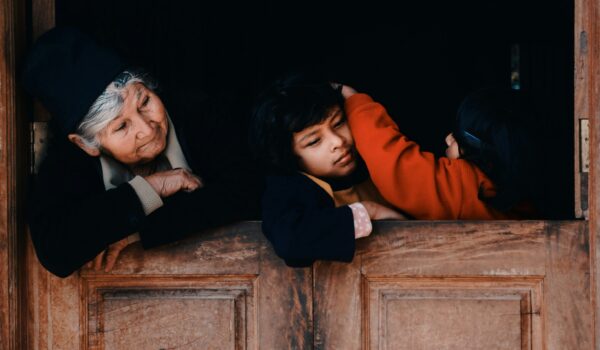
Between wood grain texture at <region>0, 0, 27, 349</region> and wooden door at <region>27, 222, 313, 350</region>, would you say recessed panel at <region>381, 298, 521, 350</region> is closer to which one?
wooden door at <region>27, 222, 313, 350</region>

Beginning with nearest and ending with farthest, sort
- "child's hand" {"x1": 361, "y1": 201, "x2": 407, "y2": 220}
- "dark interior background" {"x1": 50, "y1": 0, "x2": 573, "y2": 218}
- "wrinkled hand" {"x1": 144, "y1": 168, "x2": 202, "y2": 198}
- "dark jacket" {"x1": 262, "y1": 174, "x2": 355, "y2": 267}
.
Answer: "dark jacket" {"x1": 262, "y1": 174, "x2": 355, "y2": 267} → "wrinkled hand" {"x1": 144, "y1": 168, "x2": 202, "y2": 198} → "child's hand" {"x1": 361, "y1": 201, "x2": 407, "y2": 220} → "dark interior background" {"x1": 50, "y1": 0, "x2": 573, "y2": 218}

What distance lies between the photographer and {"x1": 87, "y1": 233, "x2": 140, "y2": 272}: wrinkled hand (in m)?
1.94

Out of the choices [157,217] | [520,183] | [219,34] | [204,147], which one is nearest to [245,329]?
[157,217]

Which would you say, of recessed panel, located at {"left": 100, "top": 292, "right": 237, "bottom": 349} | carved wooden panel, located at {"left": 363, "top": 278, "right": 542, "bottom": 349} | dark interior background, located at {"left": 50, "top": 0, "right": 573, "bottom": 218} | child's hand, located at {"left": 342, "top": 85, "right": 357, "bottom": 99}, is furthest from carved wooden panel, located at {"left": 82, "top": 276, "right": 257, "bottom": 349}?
dark interior background, located at {"left": 50, "top": 0, "right": 573, "bottom": 218}

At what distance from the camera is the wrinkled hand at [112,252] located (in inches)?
76.3

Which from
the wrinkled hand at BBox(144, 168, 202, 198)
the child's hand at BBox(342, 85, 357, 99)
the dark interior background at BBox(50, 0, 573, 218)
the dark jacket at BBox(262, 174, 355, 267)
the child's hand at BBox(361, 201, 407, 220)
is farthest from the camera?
the dark interior background at BBox(50, 0, 573, 218)

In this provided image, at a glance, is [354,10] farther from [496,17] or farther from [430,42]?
[496,17]

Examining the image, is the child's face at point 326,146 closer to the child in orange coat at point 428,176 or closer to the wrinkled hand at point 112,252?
the child in orange coat at point 428,176

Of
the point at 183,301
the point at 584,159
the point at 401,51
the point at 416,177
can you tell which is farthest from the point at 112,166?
the point at 401,51

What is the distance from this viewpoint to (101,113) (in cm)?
196

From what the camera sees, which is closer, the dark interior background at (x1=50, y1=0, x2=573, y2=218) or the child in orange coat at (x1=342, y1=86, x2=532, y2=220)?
the child in orange coat at (x1=342, y1=86, x2=532, y2=220)

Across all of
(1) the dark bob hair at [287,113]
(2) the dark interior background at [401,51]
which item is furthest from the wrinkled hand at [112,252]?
(2) the dark interior background at [401,51]

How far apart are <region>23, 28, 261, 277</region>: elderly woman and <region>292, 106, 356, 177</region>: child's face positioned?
153mm

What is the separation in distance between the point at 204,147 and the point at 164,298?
417 mm
